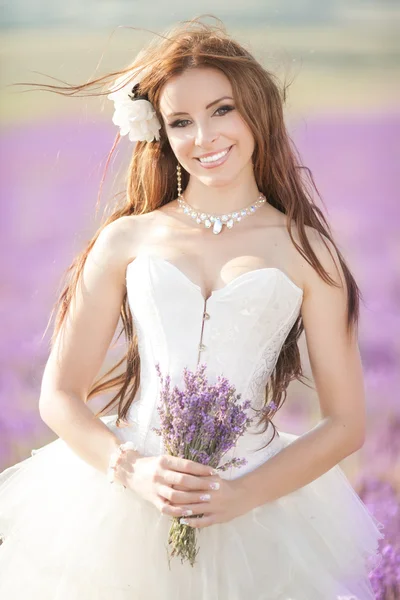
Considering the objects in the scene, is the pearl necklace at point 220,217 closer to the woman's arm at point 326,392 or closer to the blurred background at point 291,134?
the woman's arm at point 326,392

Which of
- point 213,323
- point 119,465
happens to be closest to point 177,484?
point 119,465

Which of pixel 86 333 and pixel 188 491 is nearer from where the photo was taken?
pixel 188 491

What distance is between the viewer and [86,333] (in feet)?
10.0

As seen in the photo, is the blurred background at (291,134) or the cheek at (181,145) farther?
the blurred background at (291,134)

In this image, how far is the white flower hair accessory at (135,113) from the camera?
3122 mm

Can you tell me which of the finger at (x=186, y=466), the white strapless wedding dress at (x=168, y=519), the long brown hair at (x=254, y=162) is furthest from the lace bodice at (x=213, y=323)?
the finger at (x=186, y=466)

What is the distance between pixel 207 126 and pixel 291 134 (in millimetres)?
1892

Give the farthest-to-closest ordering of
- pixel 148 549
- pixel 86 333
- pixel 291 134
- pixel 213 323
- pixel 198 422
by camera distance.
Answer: pixel 291 134 → pixel 86 333 → pixel 213 323 → pixel 148 549 → pixel 198 422

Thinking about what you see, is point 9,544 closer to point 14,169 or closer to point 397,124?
point 14,169

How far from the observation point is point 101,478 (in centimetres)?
298

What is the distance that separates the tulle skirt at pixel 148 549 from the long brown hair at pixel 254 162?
10.2 inches

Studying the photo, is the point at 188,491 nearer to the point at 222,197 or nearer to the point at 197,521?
the point at 197,521

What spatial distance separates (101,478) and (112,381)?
434 millimetres

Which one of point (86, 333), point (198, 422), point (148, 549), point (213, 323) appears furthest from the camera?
point (86, 333)
